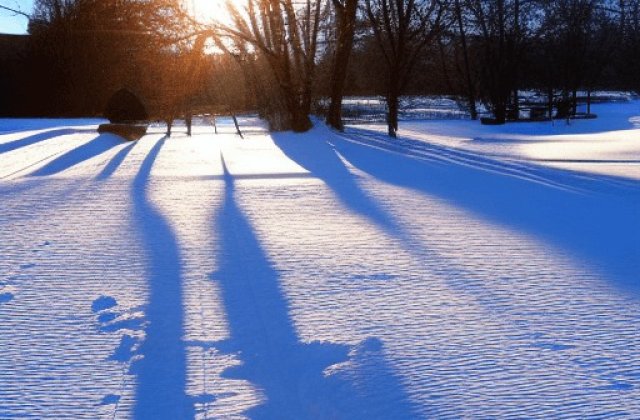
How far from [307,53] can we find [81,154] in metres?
9.83

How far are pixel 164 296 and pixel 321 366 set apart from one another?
157cm

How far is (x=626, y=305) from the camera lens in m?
4.62

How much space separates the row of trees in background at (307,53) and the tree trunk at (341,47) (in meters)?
0.05

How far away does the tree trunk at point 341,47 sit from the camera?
71.0 ft

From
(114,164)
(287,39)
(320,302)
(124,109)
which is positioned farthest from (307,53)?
(320,302)

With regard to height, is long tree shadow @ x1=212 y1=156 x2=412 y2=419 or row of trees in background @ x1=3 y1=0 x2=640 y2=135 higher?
row of trees in background @ x1=3 y1=0 x2=640 y2=135

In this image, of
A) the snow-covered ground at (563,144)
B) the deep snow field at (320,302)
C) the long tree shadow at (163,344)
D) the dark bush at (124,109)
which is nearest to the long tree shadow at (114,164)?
the deep snow field at (320,302)

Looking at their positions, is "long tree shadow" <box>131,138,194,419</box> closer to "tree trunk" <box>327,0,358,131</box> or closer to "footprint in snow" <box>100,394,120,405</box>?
"footprint in snow" <box>100,394,120,405</box>

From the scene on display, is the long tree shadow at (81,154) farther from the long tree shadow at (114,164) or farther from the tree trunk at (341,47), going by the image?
the tree trunk at (341,47)

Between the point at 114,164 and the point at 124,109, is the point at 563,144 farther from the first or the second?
the point at 124,109

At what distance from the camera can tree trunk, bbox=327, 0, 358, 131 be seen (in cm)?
2164

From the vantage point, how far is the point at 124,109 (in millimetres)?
24938

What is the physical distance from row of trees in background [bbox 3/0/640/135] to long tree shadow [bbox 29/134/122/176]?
3117 mm

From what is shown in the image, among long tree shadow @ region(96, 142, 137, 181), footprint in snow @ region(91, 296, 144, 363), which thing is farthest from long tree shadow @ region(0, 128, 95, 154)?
footprint in snow @ region(91, 296, 144, 363)
